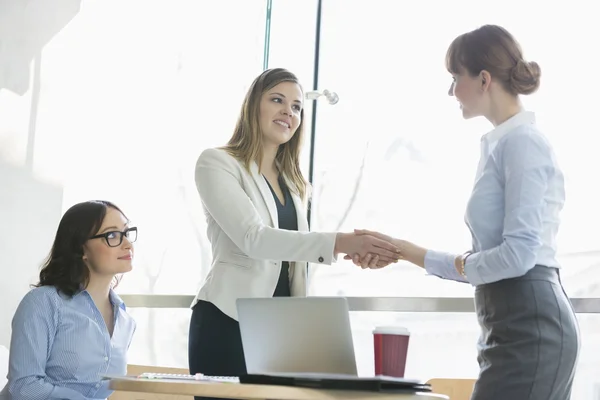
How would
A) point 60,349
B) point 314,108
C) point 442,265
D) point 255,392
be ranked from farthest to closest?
point 314,108
point 60,349
point 442,265
point 255,392

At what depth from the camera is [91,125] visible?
405 centimetres

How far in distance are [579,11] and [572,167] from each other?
0.59 meters

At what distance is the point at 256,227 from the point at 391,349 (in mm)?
844

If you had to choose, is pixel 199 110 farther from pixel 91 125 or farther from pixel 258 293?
pixel 258 293

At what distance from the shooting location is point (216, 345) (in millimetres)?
2371

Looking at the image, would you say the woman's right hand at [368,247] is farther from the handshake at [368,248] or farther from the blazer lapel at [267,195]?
the blazer lapel at [267,195]

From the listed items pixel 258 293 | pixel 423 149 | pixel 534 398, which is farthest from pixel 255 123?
pixel 534 398

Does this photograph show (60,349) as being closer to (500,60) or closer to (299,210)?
(299,210)

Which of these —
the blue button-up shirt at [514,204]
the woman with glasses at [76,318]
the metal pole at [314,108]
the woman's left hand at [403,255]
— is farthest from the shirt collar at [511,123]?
the metal pole at [314,108]

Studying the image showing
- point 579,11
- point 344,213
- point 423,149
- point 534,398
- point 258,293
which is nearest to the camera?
point 534,398

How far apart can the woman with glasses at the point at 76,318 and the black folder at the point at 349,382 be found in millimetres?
926

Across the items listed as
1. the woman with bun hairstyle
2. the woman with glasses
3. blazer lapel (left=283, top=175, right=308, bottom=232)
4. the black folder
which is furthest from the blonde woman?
the black folder

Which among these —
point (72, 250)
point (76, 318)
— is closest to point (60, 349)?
point (76, 318)

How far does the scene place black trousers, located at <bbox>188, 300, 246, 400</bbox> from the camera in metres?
2.36
